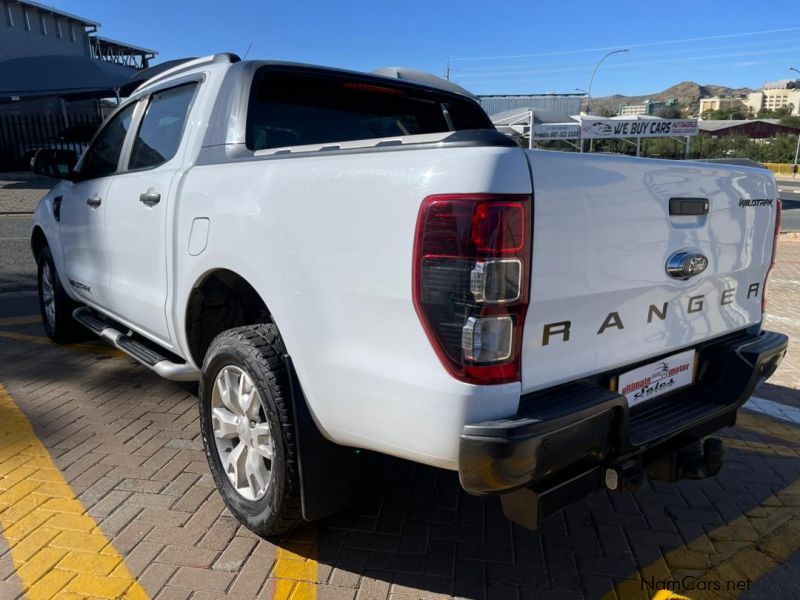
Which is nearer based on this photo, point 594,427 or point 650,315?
point 594,427

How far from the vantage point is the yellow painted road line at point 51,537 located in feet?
7.67

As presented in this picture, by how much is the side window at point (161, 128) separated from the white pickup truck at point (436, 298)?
4 cm

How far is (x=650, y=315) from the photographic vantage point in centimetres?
225

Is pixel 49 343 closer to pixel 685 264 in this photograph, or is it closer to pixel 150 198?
pixel 150 198

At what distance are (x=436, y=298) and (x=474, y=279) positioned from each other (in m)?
0.13

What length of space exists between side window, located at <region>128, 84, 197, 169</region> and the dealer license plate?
7.92 feet

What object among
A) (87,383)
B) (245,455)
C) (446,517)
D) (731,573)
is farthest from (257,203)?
(87,383)

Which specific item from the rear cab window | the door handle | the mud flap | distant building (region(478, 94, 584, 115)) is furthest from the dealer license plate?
distant building (region(478, 94, 584, 115))

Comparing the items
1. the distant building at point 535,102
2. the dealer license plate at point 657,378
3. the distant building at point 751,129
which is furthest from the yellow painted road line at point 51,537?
the distant building at point 751,129

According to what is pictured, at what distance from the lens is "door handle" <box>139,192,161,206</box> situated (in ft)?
10.0

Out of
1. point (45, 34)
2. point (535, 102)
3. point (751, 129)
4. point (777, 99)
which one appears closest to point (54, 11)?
point (45, 34)

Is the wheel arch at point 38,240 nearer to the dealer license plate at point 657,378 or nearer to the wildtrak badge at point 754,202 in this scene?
the dealer license plate at point 657,378

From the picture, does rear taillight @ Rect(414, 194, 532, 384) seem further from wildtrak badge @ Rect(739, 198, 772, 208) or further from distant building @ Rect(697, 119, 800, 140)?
distant building @ Rect(697, 119, 800, 140)

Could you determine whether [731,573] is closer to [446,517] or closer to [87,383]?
[446,517]
